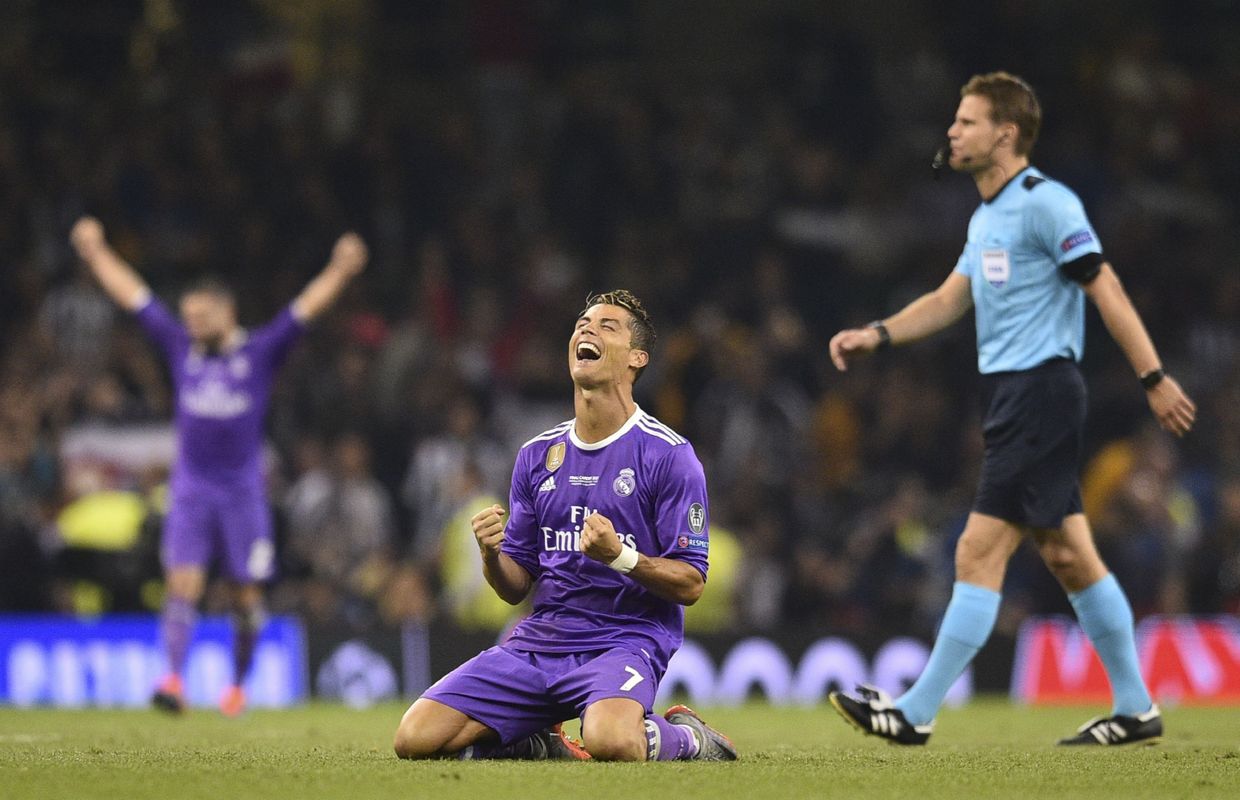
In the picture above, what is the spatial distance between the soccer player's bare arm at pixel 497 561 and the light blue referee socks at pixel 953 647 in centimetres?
154

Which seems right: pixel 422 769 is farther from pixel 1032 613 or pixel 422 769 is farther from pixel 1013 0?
pixel 1013 0

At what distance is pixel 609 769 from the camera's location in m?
5.48

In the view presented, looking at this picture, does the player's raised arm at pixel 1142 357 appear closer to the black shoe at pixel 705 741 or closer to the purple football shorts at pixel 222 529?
the black shoe at pixel 705 741

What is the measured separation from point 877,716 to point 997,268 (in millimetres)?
1742

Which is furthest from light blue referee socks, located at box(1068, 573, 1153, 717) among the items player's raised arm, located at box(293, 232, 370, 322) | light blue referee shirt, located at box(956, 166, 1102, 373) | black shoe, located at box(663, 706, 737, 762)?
player's raised arm, located at box(293, 232, 370, 322)

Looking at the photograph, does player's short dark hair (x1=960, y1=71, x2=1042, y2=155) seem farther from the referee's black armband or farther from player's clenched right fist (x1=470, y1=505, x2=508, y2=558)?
player's clenched right fist (x1=470, y1=505, x2=508, y2=558)

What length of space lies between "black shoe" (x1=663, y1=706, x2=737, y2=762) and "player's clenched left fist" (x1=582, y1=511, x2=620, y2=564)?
0.76m

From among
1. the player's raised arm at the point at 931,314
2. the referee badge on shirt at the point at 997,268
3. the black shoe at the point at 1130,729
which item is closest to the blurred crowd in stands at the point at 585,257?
the black shoe at the point at 1130,729

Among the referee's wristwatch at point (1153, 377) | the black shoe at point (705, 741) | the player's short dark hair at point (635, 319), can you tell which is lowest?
the black shoe at point (705, 741)

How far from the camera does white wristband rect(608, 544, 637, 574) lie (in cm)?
573

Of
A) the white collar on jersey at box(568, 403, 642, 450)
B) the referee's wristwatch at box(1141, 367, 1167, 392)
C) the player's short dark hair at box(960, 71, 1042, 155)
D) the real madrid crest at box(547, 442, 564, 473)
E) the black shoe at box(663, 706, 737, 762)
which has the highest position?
the player's short dark hair at box(960, 71, 1042, 155)

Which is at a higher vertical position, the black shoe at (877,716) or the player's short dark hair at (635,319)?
the player's short dark hair at (635,319)

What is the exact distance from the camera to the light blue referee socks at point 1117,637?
7.03 metres

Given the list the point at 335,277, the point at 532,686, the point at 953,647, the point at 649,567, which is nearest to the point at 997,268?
the point at 953,647
